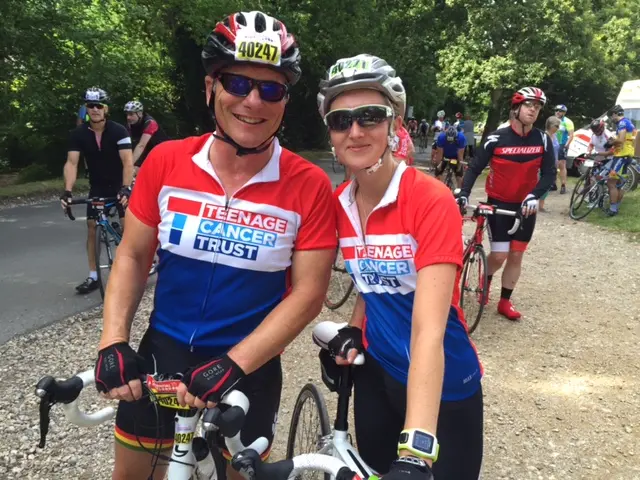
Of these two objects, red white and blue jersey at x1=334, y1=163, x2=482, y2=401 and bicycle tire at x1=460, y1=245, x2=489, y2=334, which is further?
bicycle tire at x1=460, y1=245, x2=489, y2=334

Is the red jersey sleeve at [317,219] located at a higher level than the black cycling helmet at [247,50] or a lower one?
lower

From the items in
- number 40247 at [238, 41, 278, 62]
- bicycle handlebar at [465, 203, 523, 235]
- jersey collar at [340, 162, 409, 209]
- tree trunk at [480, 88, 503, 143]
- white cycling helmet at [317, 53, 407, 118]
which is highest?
tree trunk at [480, 88, 503, 143]

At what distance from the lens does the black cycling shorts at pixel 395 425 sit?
Result: 1.88 m

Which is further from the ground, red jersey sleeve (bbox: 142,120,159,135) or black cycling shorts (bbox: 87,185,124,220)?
red jersey sleeve (bbox: 142,120,159,135)

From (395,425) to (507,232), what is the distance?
156 inches

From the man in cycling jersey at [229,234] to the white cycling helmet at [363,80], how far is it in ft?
0.50

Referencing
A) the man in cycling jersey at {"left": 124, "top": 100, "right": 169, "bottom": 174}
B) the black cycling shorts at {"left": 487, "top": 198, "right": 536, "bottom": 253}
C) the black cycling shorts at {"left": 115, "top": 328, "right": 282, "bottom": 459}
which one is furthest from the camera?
the man in cycling jersey at {"left": 124, "top": 100, "right": 169, "bottom": 174}

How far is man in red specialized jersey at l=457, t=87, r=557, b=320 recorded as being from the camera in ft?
17.4

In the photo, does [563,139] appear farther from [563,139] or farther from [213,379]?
[213,379]

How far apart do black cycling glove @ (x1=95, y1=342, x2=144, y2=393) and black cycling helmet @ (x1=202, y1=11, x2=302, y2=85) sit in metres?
1.02

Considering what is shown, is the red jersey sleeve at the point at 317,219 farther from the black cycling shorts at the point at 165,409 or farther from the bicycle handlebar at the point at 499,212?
the bicycle handlebar at the point at 499,212

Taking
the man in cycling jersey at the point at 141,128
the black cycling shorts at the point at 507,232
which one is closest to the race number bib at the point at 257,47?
the black cycling shorts at the point at 507,232

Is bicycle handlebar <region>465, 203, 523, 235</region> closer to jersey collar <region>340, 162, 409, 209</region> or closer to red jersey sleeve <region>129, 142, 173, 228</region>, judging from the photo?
jersey collar <region>340, 162, 409, 209</region>

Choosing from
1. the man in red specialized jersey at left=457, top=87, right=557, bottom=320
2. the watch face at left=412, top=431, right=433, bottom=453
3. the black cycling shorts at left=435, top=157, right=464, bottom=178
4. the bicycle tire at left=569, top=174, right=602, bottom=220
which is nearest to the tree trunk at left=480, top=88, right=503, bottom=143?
the black cycling shorts at left=435, top=157, right=464, bottom=178
